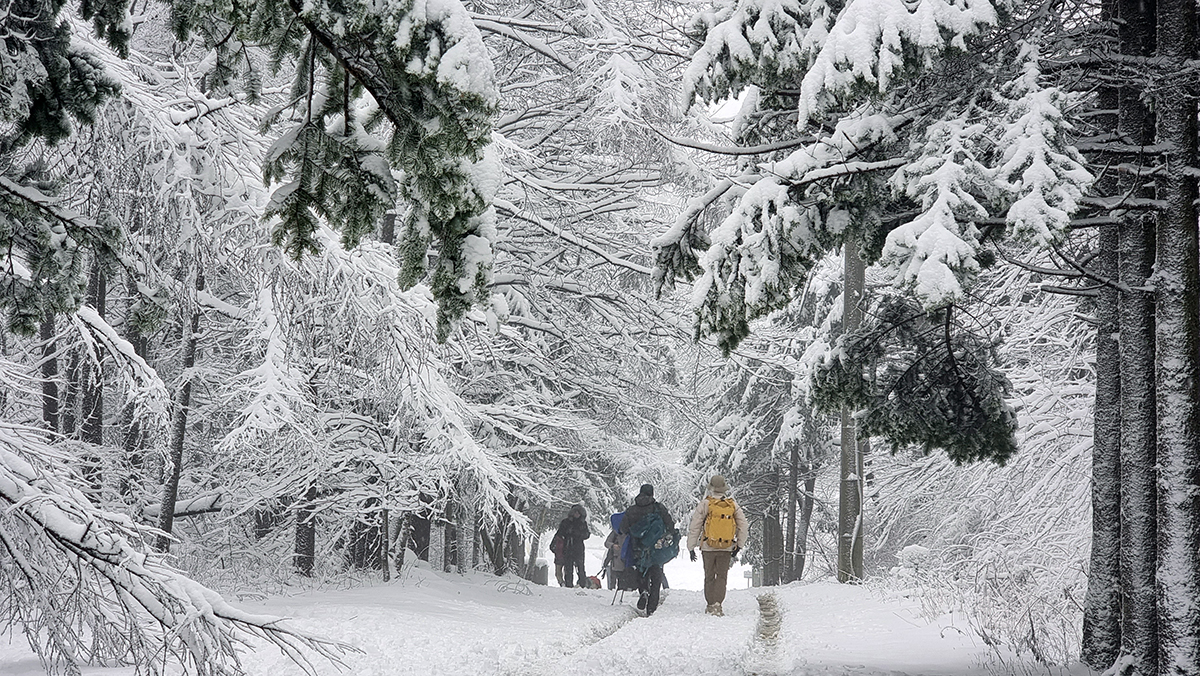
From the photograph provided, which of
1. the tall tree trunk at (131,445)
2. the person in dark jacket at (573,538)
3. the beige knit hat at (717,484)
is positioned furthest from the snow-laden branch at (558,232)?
the person in dark jacket at (573,538)

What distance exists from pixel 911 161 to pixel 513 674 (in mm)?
4780

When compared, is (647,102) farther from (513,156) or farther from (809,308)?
(809,308)

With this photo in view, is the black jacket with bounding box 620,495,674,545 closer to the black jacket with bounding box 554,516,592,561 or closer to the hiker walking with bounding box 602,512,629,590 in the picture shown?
the hiker walking with bounding box 602,512,629,590

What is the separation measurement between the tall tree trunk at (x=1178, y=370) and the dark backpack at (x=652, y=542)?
298 inches

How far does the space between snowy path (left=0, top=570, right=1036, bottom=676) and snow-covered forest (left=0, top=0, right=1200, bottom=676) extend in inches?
3.3

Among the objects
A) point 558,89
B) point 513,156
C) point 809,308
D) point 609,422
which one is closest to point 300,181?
point 513,156

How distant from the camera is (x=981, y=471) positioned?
1416 centimetres

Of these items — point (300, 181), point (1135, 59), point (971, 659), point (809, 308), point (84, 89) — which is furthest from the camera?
point (809, 308)

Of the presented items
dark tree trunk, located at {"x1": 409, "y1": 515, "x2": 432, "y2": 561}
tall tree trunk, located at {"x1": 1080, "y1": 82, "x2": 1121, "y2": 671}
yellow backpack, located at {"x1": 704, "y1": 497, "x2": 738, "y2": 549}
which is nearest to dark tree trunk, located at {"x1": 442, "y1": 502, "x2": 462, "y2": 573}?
dark tree trunk, located at {"x1": 409, "y1": 515, "x2": 432, "y2": 561}

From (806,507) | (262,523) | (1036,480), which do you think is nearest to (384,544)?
(262,523)

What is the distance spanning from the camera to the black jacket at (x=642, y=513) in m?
13.2

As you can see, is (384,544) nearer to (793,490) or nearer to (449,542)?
(449,542)

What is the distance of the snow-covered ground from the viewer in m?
7.17

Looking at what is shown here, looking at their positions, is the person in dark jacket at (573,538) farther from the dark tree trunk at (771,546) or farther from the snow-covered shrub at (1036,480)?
the dark tree trunk at (771,546)
